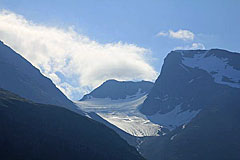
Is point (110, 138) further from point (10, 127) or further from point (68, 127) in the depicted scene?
point (10, 127)

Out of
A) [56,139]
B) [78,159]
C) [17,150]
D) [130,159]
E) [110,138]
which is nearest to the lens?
[17,150]

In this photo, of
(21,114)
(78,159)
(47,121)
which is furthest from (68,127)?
(78,159)

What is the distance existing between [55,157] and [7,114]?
38.5 meters

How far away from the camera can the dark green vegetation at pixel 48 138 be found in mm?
146250

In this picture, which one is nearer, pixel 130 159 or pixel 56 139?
pixel 56 139

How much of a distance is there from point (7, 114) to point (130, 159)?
55933mm

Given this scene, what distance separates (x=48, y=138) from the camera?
16238 centimetres

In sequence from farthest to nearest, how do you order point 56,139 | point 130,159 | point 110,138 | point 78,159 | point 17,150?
point 110,138 < point 130,159 < point 56,139 < point 78,159 < point 17,150

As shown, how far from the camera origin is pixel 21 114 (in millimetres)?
181000

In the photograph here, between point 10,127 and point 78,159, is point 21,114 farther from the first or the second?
point 78,159

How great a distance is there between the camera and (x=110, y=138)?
198 metres

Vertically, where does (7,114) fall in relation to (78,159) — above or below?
above

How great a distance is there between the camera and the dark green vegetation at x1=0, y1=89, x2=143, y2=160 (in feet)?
480

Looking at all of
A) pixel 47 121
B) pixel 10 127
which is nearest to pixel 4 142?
pixel 10 127
